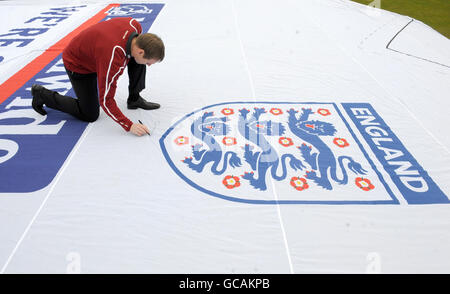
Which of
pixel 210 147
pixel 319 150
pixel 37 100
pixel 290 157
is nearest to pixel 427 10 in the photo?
pixel 319 150

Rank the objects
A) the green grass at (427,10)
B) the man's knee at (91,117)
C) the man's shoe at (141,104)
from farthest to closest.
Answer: the green grass at (427,10) → the man's shoe at (141,104) → the man's knee at (91,117)

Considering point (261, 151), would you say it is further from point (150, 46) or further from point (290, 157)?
point (150, 46)

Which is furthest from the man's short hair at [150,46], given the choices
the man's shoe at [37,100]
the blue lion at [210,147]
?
the man's shoe at [37,100]

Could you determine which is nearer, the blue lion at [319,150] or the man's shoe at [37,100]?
the blue lion at [319,150]

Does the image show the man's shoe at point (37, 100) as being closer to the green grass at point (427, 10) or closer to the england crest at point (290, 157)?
the england crest at point (290, 157)

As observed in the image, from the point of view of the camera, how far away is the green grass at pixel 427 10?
4504 mm

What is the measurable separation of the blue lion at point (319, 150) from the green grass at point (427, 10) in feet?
10.7

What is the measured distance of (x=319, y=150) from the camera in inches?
76.6

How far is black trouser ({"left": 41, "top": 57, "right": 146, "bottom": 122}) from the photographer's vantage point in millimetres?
2049

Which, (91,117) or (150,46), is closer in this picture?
(150,46)

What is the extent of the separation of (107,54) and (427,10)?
18.0 ft

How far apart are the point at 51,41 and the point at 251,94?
245 cm
